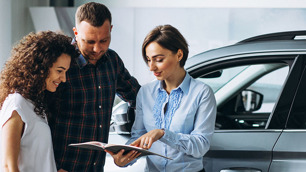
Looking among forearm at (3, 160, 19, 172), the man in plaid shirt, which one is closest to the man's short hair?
the man in plaid shirt

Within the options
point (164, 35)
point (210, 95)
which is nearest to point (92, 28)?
point (164, 35)

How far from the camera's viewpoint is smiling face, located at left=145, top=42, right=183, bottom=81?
2.05 metres

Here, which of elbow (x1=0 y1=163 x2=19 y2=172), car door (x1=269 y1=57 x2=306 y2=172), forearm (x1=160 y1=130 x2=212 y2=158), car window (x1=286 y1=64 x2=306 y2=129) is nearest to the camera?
elbow (x1=0 y1=163 x2=19 y2=172)

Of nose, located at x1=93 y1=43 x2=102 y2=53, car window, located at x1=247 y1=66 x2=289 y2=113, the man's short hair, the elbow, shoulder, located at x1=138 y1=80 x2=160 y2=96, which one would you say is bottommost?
car window, located at x1=247 y1=66 x2=289 y2=113

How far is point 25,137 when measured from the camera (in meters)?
1.76

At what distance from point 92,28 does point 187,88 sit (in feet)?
1.61

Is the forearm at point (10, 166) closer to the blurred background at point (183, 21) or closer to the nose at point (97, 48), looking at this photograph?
the nose at point (97, 48)

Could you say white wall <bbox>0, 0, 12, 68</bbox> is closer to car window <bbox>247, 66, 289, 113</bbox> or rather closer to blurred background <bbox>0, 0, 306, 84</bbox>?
blurred background <bbox>0, 0, 306, 84</bbox>

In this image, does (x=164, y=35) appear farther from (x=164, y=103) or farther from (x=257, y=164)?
(x=257, y=164)

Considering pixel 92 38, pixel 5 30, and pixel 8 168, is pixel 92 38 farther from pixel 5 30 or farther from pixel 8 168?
pixel 5 30

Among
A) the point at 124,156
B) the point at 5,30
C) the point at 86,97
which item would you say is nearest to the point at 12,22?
the point at 5,30

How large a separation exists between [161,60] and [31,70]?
0.56m

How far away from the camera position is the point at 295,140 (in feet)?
7.77

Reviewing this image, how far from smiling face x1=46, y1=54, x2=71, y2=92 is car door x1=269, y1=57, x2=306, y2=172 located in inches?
45.4
